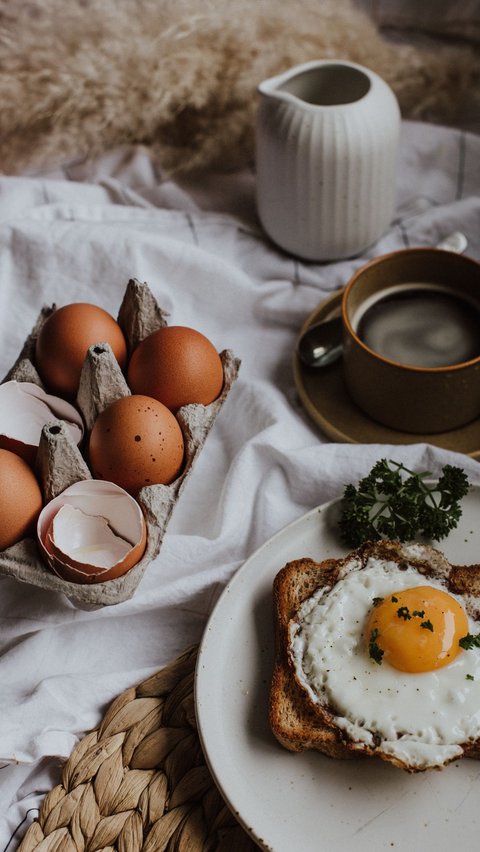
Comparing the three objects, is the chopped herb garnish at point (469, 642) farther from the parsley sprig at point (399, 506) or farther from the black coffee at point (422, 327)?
the black coffee at point (422, 327)

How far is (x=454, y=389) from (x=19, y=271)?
1.05 m

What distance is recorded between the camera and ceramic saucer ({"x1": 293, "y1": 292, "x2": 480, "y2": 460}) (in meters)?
1.73

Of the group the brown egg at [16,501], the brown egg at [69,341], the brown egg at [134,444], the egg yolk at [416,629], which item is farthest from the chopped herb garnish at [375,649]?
the brown egg at [69,341]

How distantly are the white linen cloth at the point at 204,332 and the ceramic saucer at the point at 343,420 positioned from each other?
5 cm

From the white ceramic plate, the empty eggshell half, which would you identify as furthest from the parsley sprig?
the empty eggshell half

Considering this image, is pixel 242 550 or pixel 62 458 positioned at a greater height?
pixel 62 458

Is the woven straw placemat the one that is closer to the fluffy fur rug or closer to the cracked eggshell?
the cracked eggshell

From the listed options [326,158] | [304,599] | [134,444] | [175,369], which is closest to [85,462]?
[134,444]

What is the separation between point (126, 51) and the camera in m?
2.22

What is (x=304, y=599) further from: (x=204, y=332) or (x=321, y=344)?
(x=204, y=332)

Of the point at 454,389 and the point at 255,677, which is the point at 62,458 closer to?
the point at 255,677

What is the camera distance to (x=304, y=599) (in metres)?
1.47

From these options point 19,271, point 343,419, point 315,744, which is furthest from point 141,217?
point 315,744

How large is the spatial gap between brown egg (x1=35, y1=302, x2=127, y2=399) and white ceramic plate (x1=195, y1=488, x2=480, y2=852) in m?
0.50
